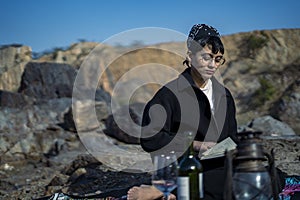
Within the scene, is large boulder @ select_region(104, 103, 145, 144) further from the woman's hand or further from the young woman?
the woman's hand

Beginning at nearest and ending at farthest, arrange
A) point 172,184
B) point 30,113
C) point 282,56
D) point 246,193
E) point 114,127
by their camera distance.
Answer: point 246,193 → point 172,184 → point 114,127 → point 30,113 → point 282,56

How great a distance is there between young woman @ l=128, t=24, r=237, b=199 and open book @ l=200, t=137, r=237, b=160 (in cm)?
7

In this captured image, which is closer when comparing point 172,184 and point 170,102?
point 172,184

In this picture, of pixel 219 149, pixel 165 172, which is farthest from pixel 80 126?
pixel 165 172

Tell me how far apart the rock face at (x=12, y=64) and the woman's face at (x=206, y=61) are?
694 inches

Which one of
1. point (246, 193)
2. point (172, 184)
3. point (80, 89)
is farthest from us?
point (80, 89)

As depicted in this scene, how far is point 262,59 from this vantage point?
28.8 metres

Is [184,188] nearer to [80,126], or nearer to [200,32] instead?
[200,32]

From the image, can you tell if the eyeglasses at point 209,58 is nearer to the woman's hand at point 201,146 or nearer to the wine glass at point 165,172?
the woman's hand at point 201,146

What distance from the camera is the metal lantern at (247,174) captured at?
249 centimetres

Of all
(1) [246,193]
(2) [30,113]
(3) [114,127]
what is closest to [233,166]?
(1) [246,193]

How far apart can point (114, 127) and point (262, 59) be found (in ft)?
64.5

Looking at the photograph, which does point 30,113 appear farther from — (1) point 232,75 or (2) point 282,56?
(2) point 282,56

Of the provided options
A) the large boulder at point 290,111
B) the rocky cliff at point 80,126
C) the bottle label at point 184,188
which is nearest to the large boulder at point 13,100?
the rocky cliff at point 80,126
